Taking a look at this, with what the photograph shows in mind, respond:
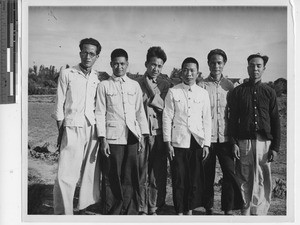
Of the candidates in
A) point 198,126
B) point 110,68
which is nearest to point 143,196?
point 198,126

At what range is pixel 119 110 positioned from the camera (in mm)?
3719

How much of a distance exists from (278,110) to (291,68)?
27cm

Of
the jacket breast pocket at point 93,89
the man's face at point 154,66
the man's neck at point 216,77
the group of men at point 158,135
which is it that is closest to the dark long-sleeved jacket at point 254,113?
the group of men at point 158,135

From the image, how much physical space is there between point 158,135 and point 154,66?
1.36 ft

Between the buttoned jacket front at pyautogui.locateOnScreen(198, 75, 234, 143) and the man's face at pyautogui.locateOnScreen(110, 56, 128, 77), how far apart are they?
1.53 ft

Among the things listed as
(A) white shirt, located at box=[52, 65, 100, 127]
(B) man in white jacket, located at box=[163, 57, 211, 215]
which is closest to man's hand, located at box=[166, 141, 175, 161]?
(B) man in white jacket, located at box=[163, 57, 211, 215]

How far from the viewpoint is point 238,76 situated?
375 centimetres

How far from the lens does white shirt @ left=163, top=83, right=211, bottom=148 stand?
372 cm

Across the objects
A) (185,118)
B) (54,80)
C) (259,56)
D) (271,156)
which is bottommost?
(271,156)

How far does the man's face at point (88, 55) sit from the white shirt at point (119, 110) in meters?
0.14

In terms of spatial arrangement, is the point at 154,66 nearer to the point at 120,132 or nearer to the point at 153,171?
the point at 120,132

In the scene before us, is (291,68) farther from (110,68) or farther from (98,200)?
(98,200)

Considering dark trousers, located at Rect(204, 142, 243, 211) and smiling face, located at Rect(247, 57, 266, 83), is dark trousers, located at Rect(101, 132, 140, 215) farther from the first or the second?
smiling face, located at Rect(247, 57, 266, 83)

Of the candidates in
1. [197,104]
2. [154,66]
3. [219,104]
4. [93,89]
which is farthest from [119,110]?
[219,104]
